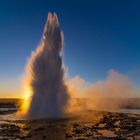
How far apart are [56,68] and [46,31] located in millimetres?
6480

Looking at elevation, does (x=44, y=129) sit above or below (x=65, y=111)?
below

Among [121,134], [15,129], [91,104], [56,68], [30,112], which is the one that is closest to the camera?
[121,134]

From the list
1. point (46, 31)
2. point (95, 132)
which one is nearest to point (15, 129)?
point (95, 132)

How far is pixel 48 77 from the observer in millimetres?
49844

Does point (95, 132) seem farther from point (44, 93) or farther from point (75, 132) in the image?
point (44, 93)

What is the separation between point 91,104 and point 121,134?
181 feet

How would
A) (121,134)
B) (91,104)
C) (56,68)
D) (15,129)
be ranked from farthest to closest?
(91,104), (56,68), (15,129), (121,134)

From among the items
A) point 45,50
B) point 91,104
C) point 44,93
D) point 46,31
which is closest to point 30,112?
point 44,93

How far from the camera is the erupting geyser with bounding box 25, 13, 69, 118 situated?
48.2 metres

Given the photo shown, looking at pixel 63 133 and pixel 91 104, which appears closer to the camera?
pixel 63 133

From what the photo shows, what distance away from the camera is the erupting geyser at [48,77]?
1900 inches

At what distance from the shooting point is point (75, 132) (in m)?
31.1

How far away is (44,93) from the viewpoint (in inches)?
1925

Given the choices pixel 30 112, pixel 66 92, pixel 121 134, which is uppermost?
pixel 66 92
